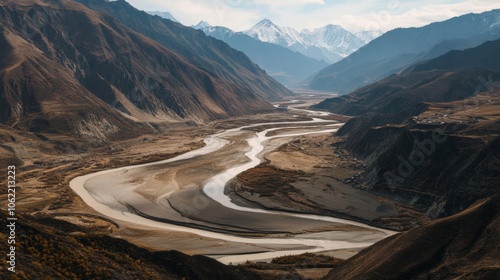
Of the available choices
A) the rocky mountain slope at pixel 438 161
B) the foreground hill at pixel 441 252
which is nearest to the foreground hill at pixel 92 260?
the foreground hill at pixel 441 252

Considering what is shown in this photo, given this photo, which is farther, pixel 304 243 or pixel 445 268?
pixel 304 243

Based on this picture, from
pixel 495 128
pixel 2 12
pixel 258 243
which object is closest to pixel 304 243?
pixel 258 243

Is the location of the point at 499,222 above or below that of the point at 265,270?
above

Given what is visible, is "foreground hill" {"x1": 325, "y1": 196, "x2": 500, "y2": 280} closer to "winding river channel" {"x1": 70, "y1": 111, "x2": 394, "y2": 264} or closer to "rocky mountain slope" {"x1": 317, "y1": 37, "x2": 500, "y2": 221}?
"winding river channel" {"x1": 70, "y1": 111, "x2": 394, "y2": 264}

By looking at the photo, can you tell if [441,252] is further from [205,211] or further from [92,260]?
[205,211]

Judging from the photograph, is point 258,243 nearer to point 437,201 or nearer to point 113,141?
point 437,201

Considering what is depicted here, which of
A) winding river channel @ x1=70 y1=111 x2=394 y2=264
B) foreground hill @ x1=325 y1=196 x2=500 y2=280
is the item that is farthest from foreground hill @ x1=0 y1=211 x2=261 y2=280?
winding river channel @ x1=70 y1=111 x2=394 y2=264

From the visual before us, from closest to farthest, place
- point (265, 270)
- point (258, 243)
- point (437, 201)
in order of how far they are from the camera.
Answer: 1. point (265, 270)
2. point (258, 243)
3. point (437, 201)
